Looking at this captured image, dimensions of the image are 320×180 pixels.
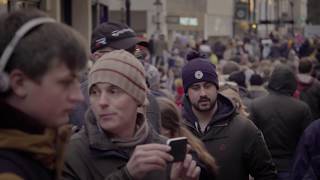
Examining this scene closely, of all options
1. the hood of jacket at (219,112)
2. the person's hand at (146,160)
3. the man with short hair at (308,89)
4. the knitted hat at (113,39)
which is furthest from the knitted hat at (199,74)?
the man with short hair at (308,89)

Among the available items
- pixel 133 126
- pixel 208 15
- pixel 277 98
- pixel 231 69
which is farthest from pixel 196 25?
pixel 133 126

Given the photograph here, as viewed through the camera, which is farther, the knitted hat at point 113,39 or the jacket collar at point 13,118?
the knitted hat at point 113,39

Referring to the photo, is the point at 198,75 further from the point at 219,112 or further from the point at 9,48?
the point at 9,48

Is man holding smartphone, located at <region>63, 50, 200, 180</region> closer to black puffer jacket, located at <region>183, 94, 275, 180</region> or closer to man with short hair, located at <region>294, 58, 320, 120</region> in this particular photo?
black puffer jacket, located at <region>183, 94, 275, 180</region>

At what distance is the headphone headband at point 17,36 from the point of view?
2.20 meters

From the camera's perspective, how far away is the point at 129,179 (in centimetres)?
304

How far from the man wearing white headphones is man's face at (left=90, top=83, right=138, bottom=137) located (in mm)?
1021

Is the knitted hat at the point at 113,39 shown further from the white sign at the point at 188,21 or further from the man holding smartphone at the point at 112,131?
the white sign at the point at 188,21

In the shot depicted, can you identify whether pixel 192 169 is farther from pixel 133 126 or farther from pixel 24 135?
pixel 24 135

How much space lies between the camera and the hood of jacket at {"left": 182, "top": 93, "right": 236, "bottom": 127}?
5664 millimetres

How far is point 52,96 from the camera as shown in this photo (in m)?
A: 2.27

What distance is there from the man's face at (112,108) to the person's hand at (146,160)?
1.21 feet

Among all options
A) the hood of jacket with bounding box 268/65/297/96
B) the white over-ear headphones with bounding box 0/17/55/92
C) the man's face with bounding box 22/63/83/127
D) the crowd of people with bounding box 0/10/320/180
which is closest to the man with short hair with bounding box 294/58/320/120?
the hood of jacket with bounding box 268/65/297/96

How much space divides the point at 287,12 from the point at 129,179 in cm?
8664
